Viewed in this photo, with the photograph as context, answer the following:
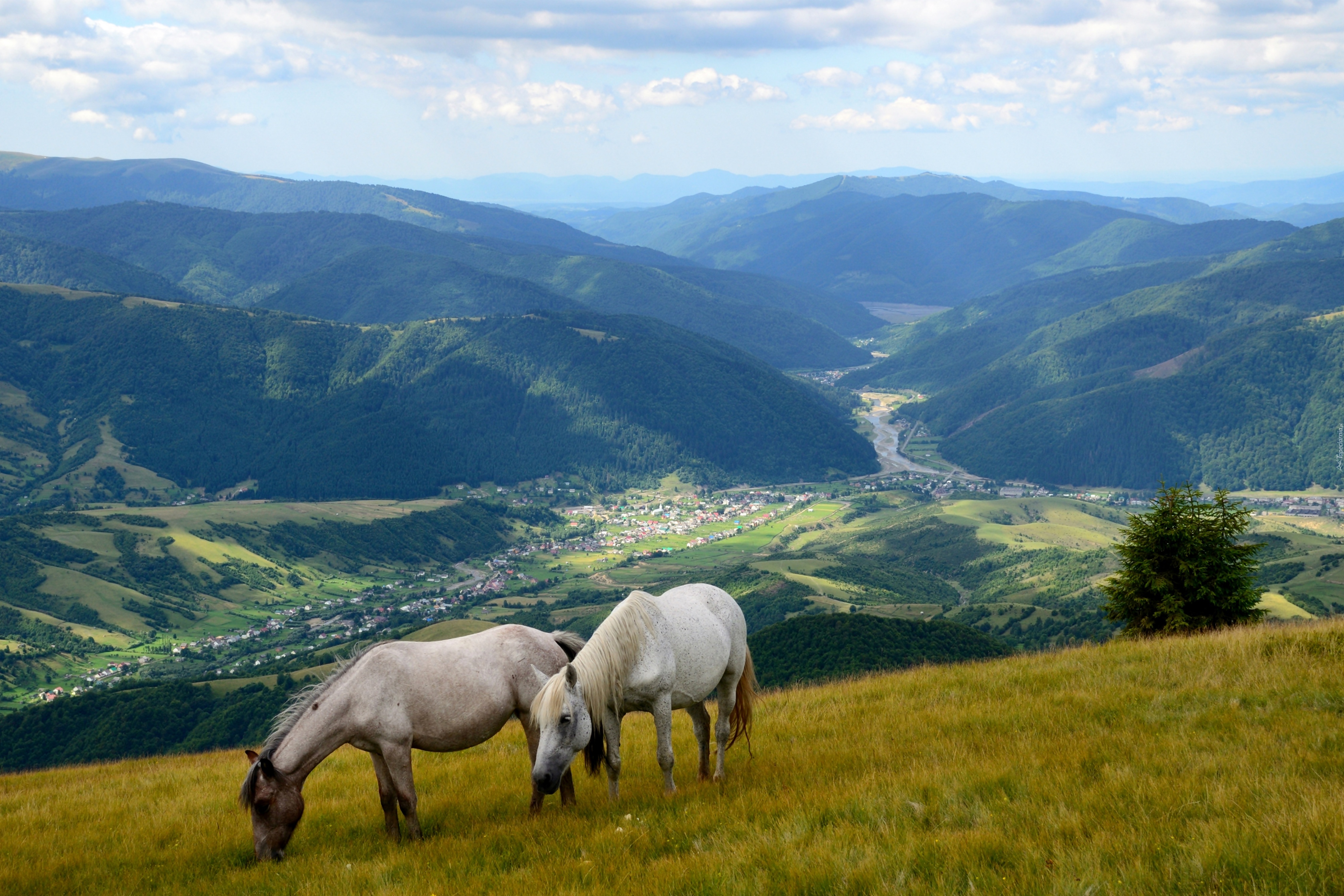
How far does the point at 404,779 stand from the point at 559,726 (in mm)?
2405

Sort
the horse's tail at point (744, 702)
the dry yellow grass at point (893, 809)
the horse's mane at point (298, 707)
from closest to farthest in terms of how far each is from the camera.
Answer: the dry yellow grass at point (893, 809) < the horse's mane at point (298, 707) < the horse's tail at point (744, 702)

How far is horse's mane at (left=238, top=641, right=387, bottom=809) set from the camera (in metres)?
11.7

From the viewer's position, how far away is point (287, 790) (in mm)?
11906

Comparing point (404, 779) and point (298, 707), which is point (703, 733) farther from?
point (298, 707)

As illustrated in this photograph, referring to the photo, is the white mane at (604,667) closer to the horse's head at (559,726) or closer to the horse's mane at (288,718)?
the horse's head at (559,726)

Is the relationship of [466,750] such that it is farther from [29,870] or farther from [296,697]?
[29,870]

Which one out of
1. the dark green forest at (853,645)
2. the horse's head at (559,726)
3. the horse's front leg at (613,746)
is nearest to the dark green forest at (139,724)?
the dark green forest at (853,645)

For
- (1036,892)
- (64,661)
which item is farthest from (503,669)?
(64,661)

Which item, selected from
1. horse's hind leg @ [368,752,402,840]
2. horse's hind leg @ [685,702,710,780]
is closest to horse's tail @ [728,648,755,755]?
horse's hind leg @ [685,702,710,780]

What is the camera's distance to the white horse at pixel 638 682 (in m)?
11.4

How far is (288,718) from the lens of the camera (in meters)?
12.2

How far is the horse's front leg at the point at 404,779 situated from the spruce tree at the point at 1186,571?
2122cm

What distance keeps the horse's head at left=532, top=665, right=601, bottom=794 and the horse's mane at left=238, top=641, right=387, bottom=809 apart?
243 cm

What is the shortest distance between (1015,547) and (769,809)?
197 m
